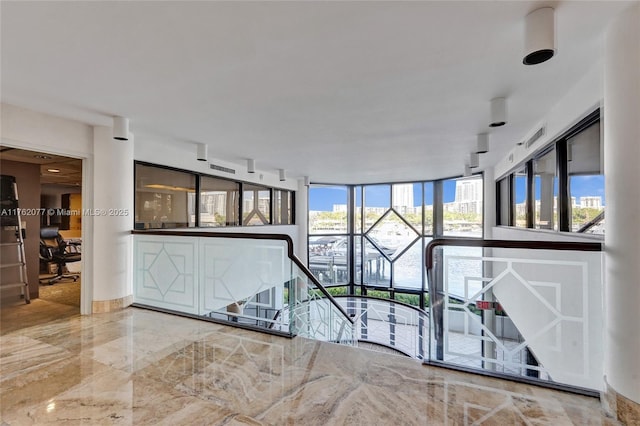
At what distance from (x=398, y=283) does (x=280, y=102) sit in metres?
7.23

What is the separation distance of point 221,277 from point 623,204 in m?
3.53

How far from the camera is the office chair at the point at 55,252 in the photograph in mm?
5647

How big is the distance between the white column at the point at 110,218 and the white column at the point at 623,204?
4.62m

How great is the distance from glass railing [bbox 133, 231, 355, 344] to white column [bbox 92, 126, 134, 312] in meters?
0.21

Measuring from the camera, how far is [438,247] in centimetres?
237

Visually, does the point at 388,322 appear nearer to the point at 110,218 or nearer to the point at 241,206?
the point at 241,206

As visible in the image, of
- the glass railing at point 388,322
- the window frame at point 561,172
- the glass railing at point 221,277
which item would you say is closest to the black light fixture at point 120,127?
the glass railing at point 221,277

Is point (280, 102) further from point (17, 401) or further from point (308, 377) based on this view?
point (17, 401)

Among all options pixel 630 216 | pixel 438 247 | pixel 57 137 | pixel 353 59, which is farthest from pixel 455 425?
pixel 57 137

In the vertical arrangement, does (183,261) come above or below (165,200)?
below

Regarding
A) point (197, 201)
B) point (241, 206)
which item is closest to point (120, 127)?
point (197, 201)

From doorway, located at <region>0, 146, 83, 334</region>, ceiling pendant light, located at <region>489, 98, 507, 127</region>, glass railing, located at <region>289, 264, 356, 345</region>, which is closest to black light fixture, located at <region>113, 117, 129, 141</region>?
doorway, located at <region>0, 146, 83, 334</region>

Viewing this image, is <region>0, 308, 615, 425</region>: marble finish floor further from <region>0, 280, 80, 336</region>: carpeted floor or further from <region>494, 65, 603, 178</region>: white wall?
<region>494, 65, 603, 178</region>: white wall

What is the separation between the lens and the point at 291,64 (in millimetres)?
2156
